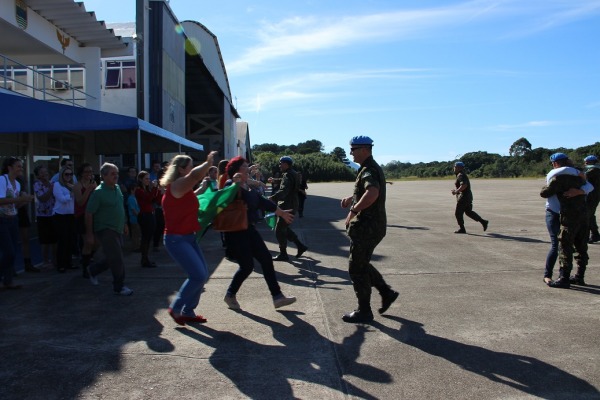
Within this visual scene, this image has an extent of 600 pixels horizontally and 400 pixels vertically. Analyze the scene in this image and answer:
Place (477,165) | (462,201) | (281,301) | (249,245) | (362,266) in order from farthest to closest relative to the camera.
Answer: (477,165) → (462,201) → (249,245) → (281,301) → (362,266)

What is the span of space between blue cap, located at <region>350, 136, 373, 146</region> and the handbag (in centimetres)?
128

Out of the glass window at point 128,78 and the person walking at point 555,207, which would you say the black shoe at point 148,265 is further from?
the glass window at point 128,78

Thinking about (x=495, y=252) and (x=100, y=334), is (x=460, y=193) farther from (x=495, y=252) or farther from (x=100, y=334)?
(x=100, y=334)

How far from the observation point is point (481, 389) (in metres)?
3.47

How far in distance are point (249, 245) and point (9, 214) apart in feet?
10.6

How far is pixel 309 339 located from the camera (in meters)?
4.51

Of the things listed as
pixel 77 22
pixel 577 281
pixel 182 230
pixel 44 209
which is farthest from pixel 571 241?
pixel 77 22

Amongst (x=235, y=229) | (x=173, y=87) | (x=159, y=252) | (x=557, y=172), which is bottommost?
(x=159, y=252)

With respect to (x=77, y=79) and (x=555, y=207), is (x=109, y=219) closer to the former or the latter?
(x=555, y=207)

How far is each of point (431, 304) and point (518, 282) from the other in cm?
170

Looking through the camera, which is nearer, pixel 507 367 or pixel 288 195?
pixel 507 367

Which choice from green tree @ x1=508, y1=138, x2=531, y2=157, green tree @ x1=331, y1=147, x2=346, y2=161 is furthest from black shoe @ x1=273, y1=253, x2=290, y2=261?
green tree @ x1=508, y1=138, x2=531, y2=157

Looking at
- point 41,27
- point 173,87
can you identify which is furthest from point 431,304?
point 173,87

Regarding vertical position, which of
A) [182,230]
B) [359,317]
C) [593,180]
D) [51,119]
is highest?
[51,119]
